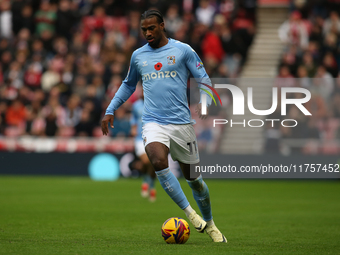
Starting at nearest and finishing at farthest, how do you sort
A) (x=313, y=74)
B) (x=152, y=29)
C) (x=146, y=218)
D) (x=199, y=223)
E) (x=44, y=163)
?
(x=199, y=223), (x=152, y=29), (x=146, y=218), (x=313, y=74), (x=44, y=163)

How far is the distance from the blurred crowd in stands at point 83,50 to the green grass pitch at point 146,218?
2.66 meters

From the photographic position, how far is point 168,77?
279 inches

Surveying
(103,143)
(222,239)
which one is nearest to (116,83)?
(103,143)

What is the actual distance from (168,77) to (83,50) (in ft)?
47.8

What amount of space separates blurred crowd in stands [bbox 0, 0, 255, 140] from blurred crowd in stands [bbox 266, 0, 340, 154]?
15.1 inches

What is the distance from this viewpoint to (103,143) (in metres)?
19.0

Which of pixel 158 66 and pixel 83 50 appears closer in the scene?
pixel 158 66

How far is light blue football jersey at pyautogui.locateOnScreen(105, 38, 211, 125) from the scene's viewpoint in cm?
707

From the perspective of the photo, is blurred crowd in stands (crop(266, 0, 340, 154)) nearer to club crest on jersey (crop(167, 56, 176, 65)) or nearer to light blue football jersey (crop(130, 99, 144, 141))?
light blue football jersey (crop(130, 99, 144, 141))

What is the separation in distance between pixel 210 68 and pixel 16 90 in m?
6.55

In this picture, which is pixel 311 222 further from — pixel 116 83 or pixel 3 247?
pixel 116 83

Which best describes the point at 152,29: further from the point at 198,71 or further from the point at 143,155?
the point at 143,155

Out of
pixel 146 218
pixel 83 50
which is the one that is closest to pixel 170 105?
pixel 146 218

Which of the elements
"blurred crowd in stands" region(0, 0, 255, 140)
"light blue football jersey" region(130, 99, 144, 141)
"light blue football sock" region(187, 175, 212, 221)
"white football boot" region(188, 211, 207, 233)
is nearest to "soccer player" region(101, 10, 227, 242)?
"light blue football sock" region(187, 175, 212, 221)
